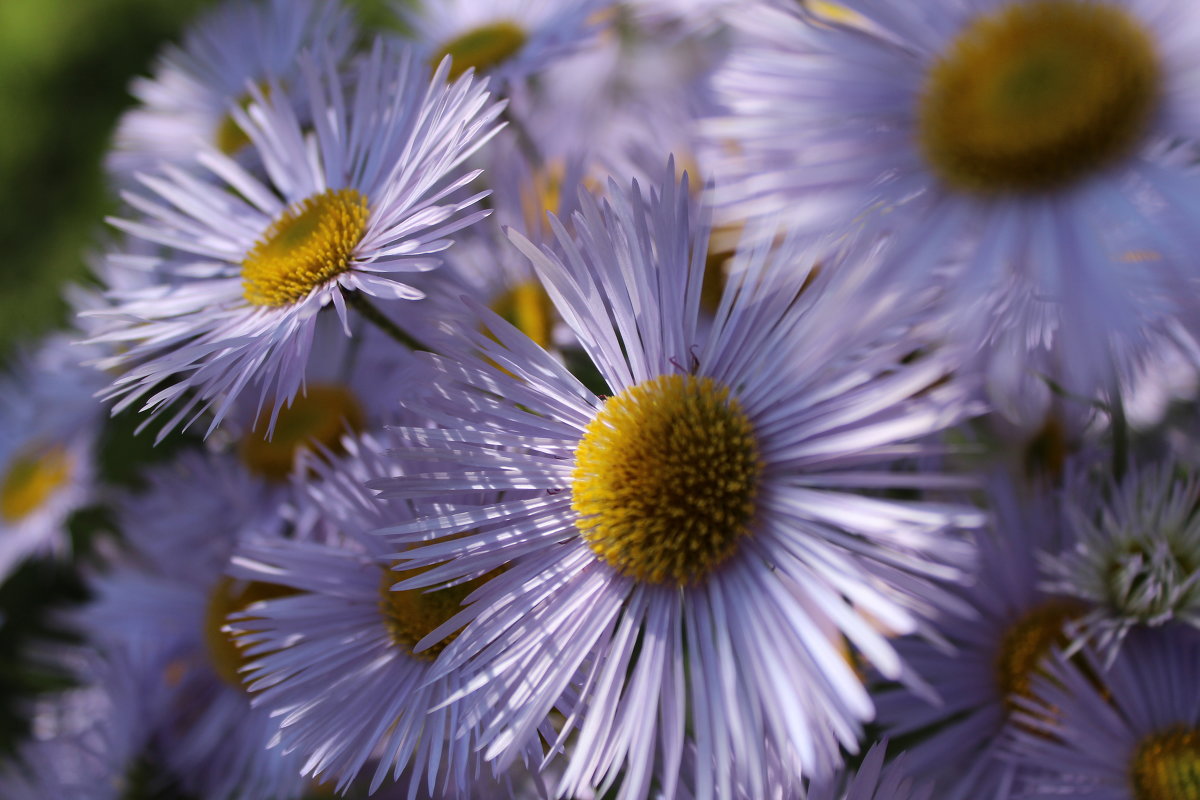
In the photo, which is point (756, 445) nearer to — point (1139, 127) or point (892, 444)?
point (892, 444)

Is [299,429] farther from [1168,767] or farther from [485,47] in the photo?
[1168,767]

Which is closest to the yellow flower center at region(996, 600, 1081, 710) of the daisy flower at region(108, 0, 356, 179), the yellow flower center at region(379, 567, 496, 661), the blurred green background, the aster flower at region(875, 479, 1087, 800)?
the aster flower at region(875, 479, 1087, 800)

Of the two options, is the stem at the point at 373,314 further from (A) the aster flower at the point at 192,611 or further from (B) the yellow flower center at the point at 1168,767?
(B) the yellow flower center at the point at 1168,767

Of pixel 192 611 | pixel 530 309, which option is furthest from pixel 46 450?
pixel 530 309

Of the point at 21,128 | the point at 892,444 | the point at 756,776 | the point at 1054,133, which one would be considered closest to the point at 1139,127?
the point at 1054,133

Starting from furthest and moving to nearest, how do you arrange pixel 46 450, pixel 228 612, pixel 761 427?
pixel 46 450, pixel 228 612, pixel 761 427

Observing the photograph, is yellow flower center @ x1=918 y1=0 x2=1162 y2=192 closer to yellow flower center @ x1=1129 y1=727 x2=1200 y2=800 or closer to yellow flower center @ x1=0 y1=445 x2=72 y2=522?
yellow flower center @ x1=1129 y1=727 x2=1200 y2=800
